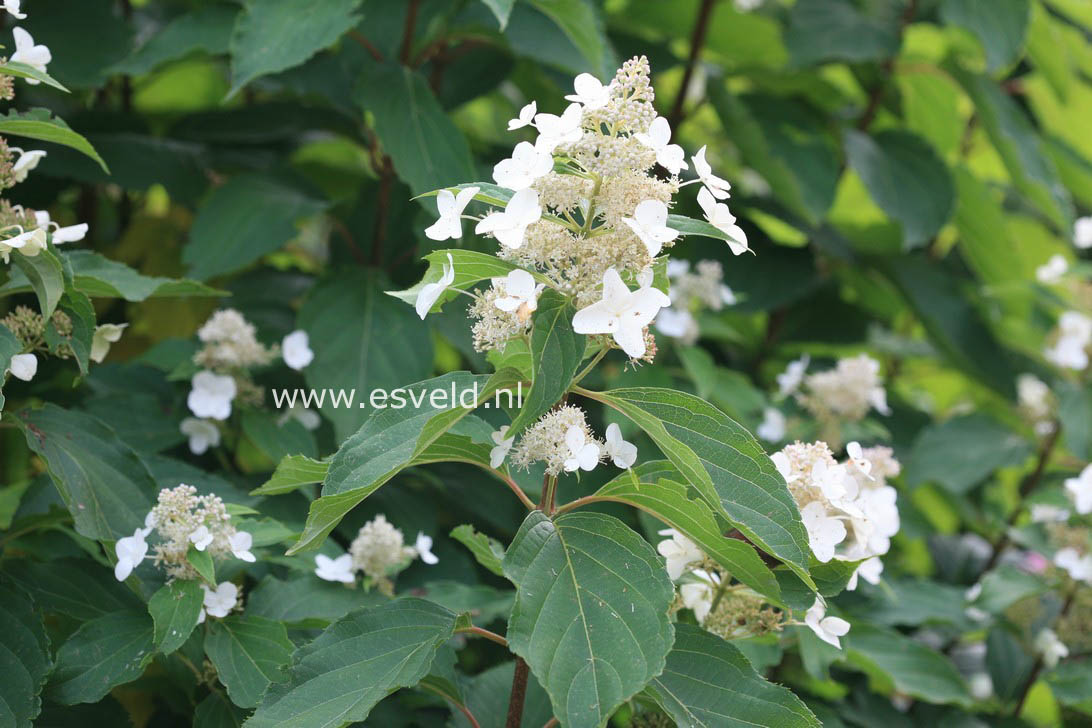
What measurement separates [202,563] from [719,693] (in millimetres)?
796

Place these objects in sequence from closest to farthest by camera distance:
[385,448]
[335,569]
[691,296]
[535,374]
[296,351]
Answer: [535,374], [385,448], [335,569], [296,351], [691,296]

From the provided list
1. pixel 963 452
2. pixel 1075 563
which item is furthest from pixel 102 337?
pixel 963 452

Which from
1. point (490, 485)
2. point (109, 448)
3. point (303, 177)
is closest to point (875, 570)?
point (490, 485)

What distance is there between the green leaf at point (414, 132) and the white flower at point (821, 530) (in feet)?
3.88

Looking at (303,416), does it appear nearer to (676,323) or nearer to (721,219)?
(676,323)

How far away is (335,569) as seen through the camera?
1.80 m

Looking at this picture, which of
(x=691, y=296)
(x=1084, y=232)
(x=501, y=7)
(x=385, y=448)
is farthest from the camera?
(x=1084, y=232)

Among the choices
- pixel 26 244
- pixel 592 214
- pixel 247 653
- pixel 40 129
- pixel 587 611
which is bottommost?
pixel 247 653

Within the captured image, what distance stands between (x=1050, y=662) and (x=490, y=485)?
1.38 m

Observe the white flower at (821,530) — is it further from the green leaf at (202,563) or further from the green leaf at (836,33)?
the green leaf at (836,33)

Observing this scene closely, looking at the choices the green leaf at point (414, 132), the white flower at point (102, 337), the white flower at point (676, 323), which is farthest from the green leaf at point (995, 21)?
the white flower at point (102, 337)

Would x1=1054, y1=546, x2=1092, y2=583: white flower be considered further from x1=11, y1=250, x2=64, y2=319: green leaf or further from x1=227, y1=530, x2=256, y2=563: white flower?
x1=11, y1=250, x2=64, y2=319: green leaf

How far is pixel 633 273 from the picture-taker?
1309 mm

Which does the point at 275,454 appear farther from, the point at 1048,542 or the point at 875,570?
the point at 1048,542
